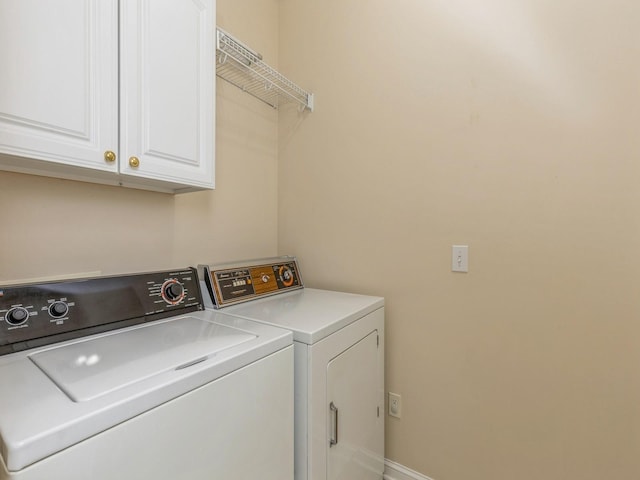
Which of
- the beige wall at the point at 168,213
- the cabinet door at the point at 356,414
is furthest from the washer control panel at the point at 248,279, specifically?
the cabinet door at the point at 356,414

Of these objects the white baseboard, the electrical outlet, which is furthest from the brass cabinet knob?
the white baseboard

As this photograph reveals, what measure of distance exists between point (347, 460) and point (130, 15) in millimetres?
1811

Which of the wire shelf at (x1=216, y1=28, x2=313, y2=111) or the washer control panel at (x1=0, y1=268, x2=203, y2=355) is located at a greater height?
the wire shelf at (x1=216, y1=28, x2=313, y2=111)

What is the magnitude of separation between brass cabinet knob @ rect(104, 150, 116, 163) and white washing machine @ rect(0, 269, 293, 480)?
1.34 feet

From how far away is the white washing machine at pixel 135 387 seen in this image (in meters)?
0.55

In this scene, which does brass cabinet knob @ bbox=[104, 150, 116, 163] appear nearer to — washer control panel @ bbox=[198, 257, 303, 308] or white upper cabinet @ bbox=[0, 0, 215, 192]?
white upper cabinet @ bbox=[0, 0, 215, 192]

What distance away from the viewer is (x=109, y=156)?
972mm

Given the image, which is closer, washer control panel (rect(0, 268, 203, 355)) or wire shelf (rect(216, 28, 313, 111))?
washer control panel (rect(0, 268, 203, 355))

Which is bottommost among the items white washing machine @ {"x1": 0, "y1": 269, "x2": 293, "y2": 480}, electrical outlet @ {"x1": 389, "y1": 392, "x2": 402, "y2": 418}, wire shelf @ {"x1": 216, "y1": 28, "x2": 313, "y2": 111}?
electrical outlet @ {"x1": 389, "y1": 392, "x2": 402, "y2": 418}

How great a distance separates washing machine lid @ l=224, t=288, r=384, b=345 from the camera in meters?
1.09

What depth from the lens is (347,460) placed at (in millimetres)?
1257

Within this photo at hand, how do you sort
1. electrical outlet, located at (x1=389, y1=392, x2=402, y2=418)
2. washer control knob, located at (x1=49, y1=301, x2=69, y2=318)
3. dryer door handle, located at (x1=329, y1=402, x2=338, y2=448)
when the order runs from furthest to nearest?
1. electrical outlet, located at (x1=389, y1=392, x2=402, y2=418)
2. dryer door handle, located at (x1=329, y1=402, x2=338, y2=448)
3. washer control knob, located at (x1=49, y1=301, x2=69, y2=318)

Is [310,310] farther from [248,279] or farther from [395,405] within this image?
[395,405]

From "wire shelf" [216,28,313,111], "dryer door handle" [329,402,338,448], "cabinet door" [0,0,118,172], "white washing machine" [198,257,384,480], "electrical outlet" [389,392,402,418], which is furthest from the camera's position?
"electrical outlet" [389,392,402,418]
